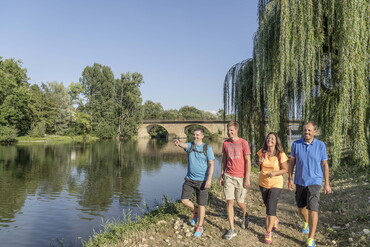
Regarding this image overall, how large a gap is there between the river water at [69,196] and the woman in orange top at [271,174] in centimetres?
376

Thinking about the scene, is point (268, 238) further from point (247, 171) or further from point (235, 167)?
point (235, 167)

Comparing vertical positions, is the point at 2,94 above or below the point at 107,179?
above

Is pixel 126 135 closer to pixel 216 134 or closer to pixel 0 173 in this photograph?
pixel 216 134

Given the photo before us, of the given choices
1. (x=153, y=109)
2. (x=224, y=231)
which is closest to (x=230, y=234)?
(x=224, y=231)

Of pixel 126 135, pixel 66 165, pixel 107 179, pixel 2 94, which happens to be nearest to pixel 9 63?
pixel 2 94

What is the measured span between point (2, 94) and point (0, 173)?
27650mm

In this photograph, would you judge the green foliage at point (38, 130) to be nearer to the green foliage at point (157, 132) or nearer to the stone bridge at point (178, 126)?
the stone bridge at point (178, 126)

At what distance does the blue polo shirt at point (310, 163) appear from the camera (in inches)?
159

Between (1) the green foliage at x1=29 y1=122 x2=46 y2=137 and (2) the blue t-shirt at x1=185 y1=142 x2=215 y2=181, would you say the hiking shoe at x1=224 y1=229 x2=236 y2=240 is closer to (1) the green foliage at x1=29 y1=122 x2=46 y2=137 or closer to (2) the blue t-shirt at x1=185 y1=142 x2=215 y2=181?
(2) the blue t-shirt at x1=185 y1=142 x2=215 y2=181

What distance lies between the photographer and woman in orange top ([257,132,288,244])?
165 inches

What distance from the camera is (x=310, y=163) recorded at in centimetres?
407

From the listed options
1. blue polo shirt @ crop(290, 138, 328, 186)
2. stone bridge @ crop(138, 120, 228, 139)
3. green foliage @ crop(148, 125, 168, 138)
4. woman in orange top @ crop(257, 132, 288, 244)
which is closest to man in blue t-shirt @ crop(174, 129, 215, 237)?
woman in orange top @ crop(257, 132, 288, 244)

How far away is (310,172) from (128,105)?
53851mm

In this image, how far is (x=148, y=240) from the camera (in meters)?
4.45
